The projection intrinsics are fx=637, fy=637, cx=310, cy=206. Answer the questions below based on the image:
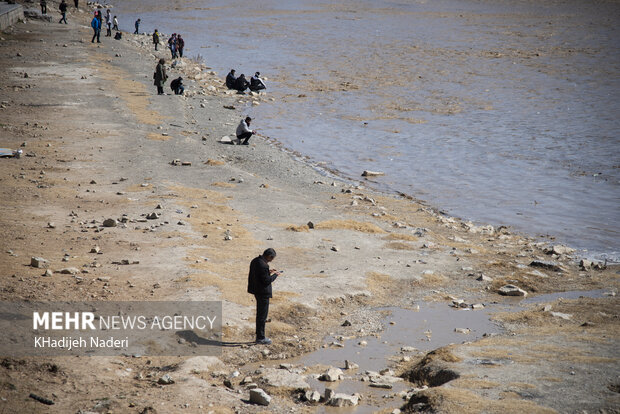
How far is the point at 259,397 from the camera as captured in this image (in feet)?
28.7

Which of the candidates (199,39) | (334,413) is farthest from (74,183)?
(199,39)

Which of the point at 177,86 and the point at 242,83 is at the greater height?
the point at 242,83

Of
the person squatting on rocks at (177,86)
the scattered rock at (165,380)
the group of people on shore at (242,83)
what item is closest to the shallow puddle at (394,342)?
the scattered rock at (165,380)

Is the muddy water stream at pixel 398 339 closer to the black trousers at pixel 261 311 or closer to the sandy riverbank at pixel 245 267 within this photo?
the sandy riverbank at pixel 245 267

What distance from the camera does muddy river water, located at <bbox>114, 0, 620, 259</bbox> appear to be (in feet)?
74.5

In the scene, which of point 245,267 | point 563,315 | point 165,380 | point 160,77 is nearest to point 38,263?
point 245,267

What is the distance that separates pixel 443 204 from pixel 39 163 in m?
13.0

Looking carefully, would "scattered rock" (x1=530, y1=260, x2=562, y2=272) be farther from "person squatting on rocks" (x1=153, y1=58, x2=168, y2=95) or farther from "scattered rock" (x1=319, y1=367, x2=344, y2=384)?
"person squatting on rocks" (x1=153, y1=58, x2=168, y2=95)

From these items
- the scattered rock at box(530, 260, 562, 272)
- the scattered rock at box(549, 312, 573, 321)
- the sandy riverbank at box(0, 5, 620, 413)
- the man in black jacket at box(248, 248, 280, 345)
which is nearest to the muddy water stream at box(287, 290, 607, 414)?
the sandy riverbank at box(0, 5, 620, 413)

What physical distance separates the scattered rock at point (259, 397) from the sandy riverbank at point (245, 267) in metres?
0.10

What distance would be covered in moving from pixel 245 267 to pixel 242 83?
25873mm

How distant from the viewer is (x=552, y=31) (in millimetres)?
69688

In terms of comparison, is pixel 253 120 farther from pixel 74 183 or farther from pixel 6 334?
pixel 6 334

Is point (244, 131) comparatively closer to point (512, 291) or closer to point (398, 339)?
point (512, 291)
